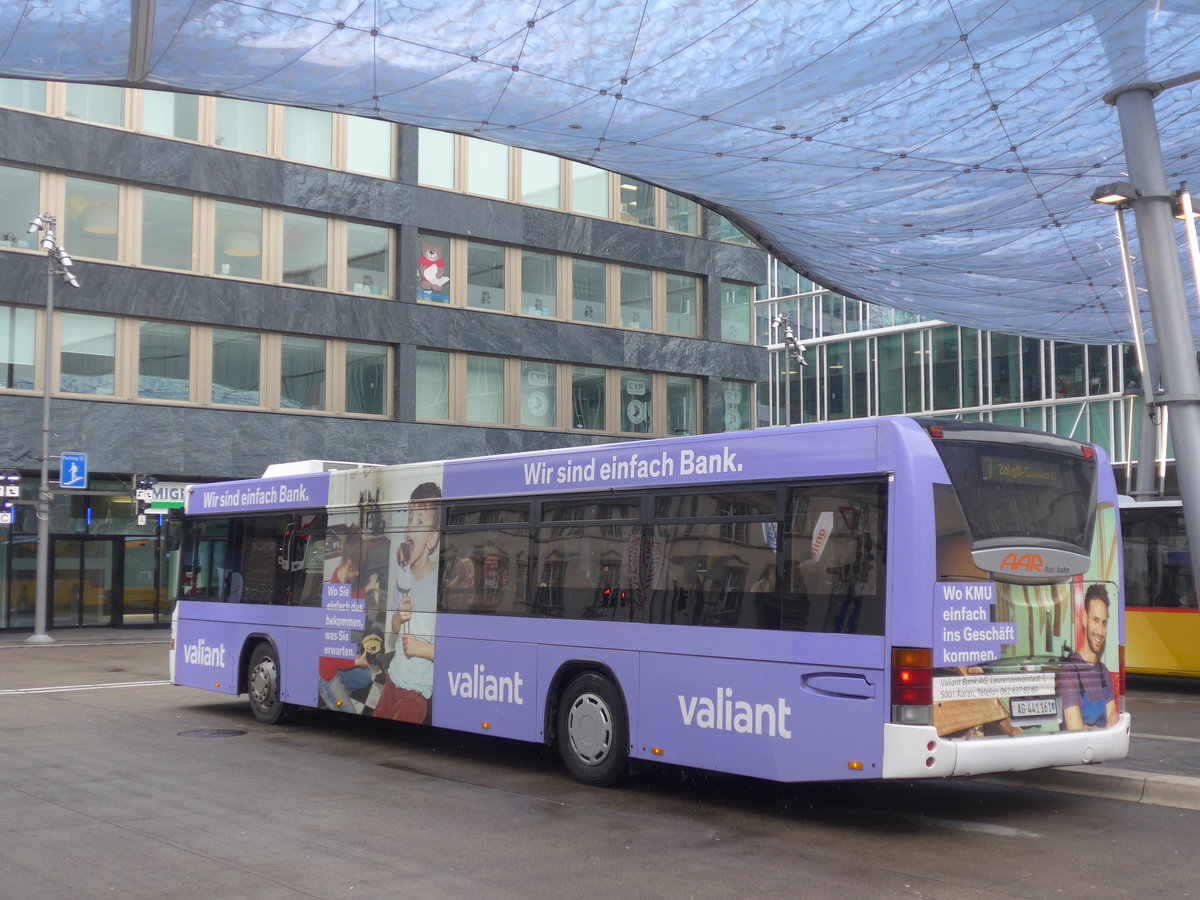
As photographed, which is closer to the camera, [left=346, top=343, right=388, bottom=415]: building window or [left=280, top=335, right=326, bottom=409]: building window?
[left=280, top=335, right=326, bottom=409]: building window

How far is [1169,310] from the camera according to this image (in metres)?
12.5

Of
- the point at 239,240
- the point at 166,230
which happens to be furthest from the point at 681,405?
the point at 166,230

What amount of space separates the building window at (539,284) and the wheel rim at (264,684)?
2664 centimetres

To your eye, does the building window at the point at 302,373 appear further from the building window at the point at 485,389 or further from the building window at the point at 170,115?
the building window at the point at 170,115

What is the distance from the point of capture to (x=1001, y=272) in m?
22.1

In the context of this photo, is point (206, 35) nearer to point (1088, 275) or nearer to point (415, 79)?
point (415, 79)

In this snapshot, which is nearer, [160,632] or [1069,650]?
[1069,650]

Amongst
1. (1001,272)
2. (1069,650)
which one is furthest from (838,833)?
(1001,272)

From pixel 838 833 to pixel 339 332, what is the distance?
30.6 m

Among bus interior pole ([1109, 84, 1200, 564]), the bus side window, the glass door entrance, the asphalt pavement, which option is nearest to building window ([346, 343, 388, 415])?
the glass door entrance

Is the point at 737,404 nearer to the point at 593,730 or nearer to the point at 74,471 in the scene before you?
the point at 74,471

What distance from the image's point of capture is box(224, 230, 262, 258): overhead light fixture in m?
36.2

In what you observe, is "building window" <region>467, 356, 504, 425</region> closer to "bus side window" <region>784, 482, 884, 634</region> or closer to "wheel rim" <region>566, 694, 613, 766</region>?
"wheel rim" <region>566, 694, 613, 766</region>

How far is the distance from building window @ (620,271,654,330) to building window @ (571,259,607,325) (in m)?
0.85
